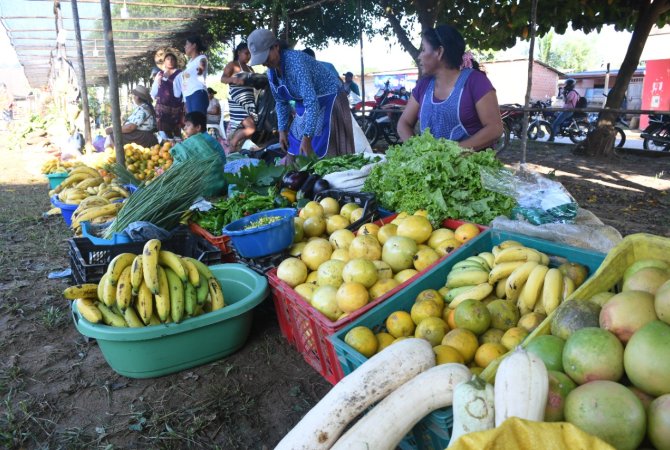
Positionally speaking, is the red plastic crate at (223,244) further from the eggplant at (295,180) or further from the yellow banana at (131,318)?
the yellow banana at (131,318)

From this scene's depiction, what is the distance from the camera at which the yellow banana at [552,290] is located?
1.81 meters

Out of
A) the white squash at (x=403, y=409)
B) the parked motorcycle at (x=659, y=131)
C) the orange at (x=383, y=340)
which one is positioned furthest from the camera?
the parked motorcycle at (x=659, y=131)

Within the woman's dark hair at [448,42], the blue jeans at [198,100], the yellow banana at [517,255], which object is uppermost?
the woman's dark hair at [448,42]

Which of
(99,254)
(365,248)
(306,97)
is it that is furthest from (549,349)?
(306,97)

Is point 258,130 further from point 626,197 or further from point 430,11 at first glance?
point 626,197

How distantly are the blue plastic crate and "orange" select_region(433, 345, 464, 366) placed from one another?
23cm

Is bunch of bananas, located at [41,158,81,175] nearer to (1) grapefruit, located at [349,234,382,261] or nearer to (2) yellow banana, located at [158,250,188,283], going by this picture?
(2) yellow banana, located at [158,250,188,283]

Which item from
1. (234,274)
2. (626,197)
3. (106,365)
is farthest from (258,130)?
(626,197)

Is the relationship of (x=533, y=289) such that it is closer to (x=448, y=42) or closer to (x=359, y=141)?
(x=448, y=42)

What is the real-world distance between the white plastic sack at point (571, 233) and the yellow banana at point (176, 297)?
68.1 inches

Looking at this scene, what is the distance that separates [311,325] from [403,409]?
1.04 meters

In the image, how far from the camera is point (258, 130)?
7125 millimetres

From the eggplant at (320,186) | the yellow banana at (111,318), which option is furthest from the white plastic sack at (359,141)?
the yellow banana at (111,318)

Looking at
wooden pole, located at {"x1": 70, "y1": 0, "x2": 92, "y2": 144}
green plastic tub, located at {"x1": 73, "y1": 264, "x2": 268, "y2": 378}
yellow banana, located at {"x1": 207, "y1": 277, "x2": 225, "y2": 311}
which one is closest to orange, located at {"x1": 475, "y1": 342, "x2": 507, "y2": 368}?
green plastic tub, located at {"x1": 73, "y1": 264, "x2": 268, "y2": 378}
